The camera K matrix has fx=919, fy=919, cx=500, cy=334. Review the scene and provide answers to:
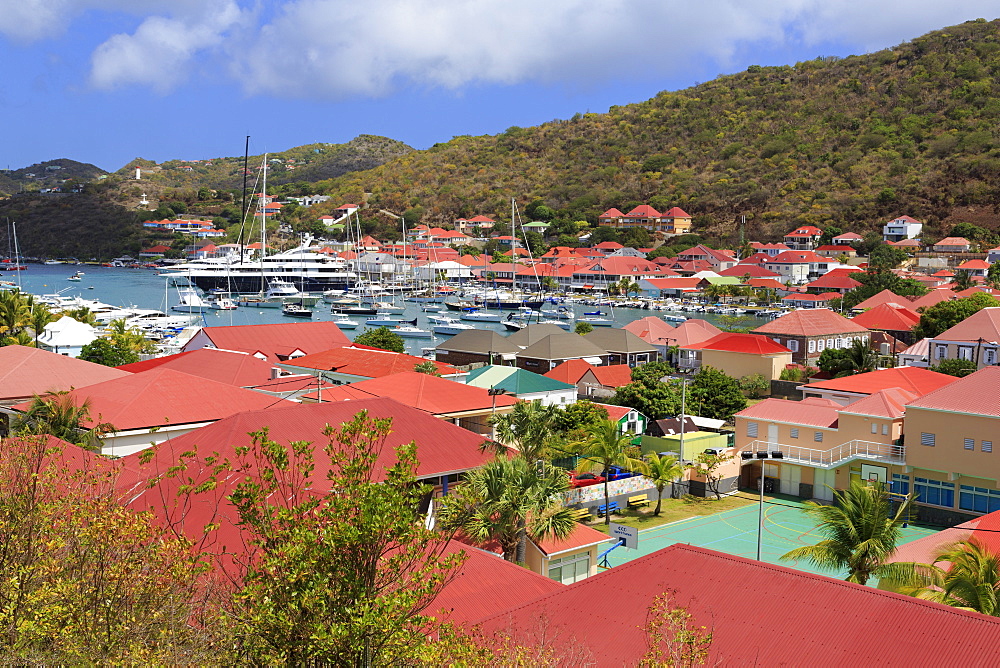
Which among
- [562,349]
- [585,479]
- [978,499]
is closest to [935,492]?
[978,499]

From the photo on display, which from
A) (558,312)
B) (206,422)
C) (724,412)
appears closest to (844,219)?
(558,312)

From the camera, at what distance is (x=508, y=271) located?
13100 centimetres

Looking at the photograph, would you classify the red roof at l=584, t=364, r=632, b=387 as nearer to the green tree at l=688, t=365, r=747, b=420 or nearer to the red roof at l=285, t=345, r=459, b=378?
the green tree at l=688, t=365, r=747, b=420

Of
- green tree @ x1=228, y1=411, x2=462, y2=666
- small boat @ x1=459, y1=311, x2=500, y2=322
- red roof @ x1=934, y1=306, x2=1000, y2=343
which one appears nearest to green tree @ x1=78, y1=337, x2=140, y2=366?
green tree @ x1=228, y1=411, x2=462, y2=666

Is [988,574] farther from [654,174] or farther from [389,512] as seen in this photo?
[654,174]

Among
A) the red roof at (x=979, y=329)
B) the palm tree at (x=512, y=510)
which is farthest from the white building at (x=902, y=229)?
the palm tree at (x=512, y=510)

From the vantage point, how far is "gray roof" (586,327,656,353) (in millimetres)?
48812

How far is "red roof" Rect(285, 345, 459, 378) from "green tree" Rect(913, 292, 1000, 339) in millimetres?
28582

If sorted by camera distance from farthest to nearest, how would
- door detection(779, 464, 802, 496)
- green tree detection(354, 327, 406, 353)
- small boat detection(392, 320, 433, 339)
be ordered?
1. small boat detection(392, 320, 433, 339)
2. green tree detection(354, 327, 406, 353)
3. door detection(779, 464, 802, 496)

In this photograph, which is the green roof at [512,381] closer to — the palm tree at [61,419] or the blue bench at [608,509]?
the blue bench at [608,509]

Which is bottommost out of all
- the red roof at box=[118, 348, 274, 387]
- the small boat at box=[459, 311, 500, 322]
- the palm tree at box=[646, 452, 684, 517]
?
the small boat at box=[459, 311, 500, 322]

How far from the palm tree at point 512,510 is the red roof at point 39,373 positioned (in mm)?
15079

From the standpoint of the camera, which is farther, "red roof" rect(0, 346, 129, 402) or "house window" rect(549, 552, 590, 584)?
"red roof" rect(0, 346, 129, 402)

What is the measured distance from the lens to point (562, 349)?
148ft
